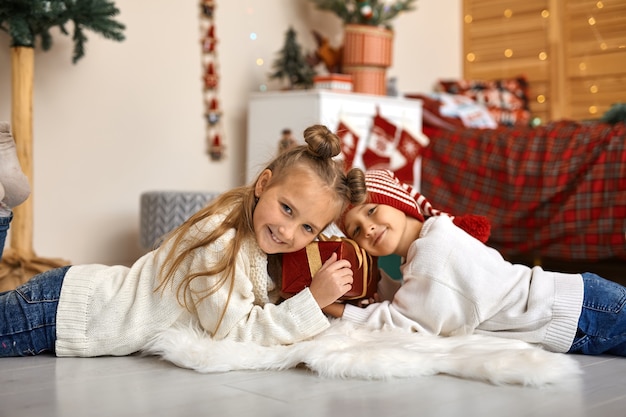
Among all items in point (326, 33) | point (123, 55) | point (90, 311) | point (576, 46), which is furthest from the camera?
point (576, 46)

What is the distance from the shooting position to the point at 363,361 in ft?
4.63

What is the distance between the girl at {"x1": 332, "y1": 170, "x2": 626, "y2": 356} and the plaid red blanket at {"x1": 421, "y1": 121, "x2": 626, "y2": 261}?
1313mm

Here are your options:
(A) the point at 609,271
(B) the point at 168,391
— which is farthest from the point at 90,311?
(A) the point at 609,271

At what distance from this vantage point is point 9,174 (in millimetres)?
1671

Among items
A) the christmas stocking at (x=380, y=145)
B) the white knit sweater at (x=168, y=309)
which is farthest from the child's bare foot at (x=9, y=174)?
the christmas stocking at (x=380, y=145)

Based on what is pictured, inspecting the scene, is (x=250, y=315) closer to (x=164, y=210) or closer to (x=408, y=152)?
(x=164, y=210)

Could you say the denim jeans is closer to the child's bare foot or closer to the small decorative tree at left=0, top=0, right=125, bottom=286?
the child's bare foot

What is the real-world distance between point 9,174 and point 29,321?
33cm

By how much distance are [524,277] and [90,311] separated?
942mm

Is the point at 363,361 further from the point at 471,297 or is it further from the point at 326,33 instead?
the point at 326,33

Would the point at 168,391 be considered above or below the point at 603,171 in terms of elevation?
below

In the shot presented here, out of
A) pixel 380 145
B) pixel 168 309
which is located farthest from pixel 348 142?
pixel 168 309

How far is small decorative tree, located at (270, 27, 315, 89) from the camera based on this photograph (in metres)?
3.47

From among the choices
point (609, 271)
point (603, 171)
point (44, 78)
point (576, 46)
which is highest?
point (576, 46)
